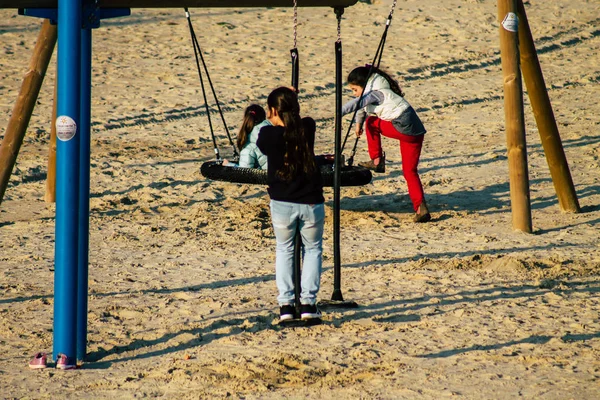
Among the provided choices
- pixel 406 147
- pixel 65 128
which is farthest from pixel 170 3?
pixel 406 147

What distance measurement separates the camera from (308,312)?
563cm

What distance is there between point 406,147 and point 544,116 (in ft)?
4.03

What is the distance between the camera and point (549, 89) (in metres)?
14.1

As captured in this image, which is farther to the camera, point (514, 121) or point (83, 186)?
point (514, 121)

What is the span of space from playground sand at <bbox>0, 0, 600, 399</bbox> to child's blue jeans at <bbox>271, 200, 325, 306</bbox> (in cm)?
24

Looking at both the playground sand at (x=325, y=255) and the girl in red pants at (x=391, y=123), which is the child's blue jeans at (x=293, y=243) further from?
the girl in red pants at (x=391, y=123)

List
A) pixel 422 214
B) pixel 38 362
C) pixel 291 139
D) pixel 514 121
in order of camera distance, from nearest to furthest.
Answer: pixel 38 362
pixel 291 139
pixel 514 121
pixel 422 214

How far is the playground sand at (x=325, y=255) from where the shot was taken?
4930mm

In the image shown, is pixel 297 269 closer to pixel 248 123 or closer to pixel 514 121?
pixel 248 123

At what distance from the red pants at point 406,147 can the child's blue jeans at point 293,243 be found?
284cm

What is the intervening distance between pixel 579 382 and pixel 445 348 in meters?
0.80

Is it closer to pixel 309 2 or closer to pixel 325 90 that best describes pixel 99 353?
pixel 309 2

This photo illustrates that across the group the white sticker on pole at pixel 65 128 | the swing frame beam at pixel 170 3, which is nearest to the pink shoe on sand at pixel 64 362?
the white sticker on pole at pixel 65 128

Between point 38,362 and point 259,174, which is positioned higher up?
point 259,174
